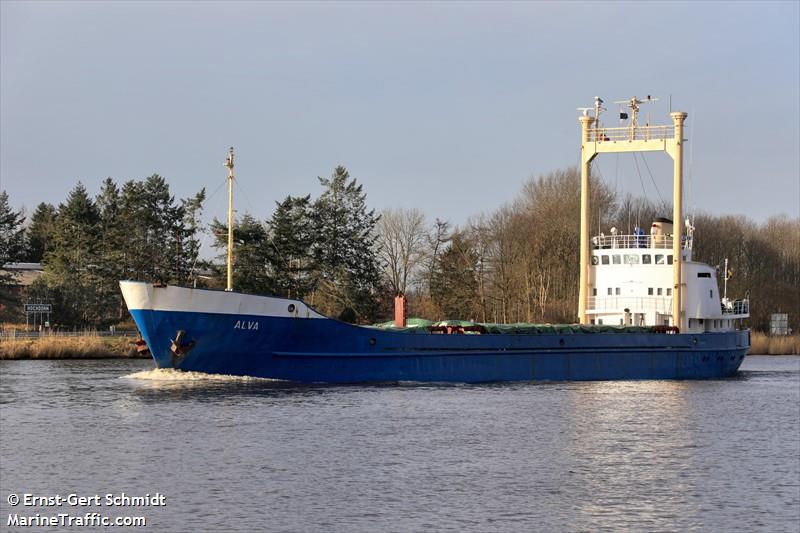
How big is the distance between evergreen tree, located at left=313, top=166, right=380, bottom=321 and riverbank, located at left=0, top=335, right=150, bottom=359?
51.5 feet

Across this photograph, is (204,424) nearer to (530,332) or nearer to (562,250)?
(530,332)

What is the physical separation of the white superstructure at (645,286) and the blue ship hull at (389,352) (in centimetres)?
163

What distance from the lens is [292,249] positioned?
70.5 metres

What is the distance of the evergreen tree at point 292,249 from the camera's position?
7038 cm

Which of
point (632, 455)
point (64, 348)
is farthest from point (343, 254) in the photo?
point (632, 455)

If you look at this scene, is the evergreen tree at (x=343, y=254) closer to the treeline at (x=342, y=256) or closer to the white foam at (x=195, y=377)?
the treeline at (x=342, y=256)

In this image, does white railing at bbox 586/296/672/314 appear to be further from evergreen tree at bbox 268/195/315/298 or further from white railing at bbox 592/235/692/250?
evergreen tree at bbox 268/195/315/298

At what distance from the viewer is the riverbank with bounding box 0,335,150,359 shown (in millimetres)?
55594

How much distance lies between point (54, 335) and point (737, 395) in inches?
1427

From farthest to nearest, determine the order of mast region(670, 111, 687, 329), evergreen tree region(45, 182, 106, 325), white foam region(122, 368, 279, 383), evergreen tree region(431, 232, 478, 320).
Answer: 1. evergreen tree region(431, 232, 478, 320)
2. evergreen tree region(45, 182, 106, 325)
3. mast region(670, 111, 687, 329)
4. white foam region(122, 368, 279, 383)

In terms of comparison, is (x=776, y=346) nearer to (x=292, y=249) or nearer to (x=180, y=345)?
(x=292, y=249)

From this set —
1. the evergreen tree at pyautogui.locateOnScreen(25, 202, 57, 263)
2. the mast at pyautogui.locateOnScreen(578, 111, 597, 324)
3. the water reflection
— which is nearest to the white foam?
the water reflection

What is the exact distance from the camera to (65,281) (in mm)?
70125

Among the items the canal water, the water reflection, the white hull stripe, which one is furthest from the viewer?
the white hull stripe
